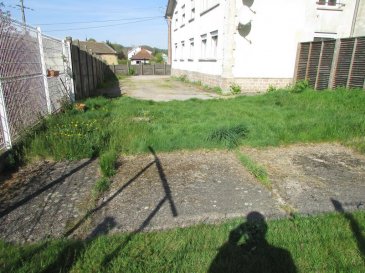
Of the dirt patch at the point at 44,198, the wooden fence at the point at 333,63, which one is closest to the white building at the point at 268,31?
the wooden fence at the point at 333,63

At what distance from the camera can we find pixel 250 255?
7.54 ft

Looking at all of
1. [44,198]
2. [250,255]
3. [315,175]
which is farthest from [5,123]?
[315,175]

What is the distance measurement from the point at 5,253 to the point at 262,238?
2.21 meters

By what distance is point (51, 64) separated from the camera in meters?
7.13

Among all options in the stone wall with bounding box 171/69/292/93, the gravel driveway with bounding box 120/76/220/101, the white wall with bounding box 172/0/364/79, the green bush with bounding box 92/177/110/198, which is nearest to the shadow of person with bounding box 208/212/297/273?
the green bush with bounding box 92/177/110/198

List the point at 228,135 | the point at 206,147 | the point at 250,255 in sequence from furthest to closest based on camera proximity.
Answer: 1. the point at 228,135
2. the point at 206,147
3. the point at 250,255

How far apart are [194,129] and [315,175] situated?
8.75 feet

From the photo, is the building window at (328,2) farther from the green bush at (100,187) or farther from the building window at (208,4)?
the green bush at (100,187)

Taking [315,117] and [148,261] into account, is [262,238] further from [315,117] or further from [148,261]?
[315,117]

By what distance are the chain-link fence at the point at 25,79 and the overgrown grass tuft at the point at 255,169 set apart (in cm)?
367

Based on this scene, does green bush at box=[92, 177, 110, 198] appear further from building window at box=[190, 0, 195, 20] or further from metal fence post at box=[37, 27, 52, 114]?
building window at box=[190, 0, 195, 20]

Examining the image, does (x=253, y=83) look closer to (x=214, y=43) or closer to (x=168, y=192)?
(x=214, y=43)

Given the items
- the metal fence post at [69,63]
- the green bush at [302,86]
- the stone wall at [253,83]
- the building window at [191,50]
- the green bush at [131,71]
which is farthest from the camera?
the green bush at [131,71]

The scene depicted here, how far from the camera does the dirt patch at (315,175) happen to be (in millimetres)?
3215
